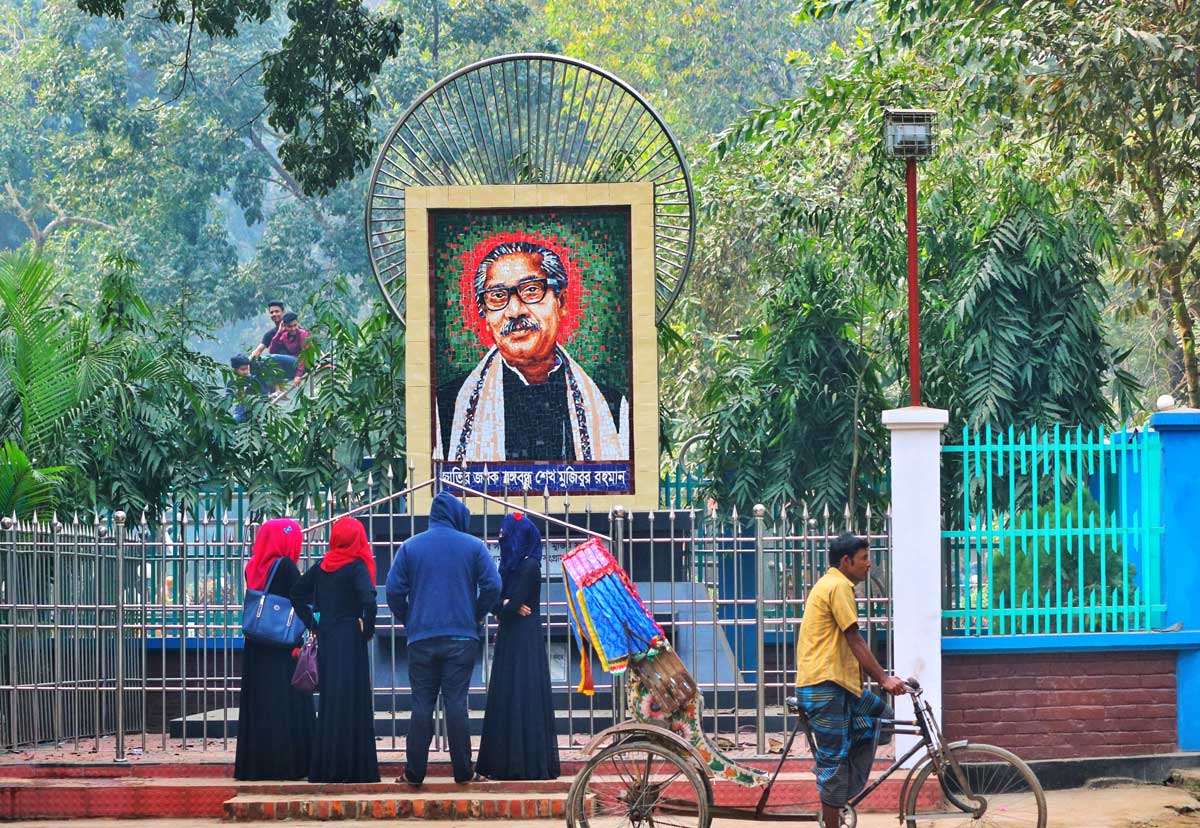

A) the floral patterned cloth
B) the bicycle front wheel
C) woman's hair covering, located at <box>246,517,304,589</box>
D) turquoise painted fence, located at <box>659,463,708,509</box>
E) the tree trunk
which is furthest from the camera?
the tree trunk

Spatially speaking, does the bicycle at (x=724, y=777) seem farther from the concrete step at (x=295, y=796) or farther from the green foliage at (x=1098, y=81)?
the green foliage at (x=1098, y=81)

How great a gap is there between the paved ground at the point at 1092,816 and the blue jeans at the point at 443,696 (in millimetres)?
331

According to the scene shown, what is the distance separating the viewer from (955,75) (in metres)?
14.6

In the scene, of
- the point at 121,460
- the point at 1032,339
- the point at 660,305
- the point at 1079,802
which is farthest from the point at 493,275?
the point at 1079,802

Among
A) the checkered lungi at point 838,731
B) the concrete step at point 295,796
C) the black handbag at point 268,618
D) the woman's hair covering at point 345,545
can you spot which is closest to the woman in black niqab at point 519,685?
the concrete step at point 295,796

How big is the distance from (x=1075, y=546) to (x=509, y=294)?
187 inches

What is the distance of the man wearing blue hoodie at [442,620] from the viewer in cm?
833

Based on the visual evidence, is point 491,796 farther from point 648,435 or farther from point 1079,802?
point 648,435

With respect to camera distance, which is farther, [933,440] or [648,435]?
[648,435]

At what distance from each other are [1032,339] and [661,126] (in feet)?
12.1

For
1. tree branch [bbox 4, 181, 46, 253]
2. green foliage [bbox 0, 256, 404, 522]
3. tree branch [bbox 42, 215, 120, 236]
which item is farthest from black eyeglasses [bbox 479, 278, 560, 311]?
tree branch [bbox 4, 181, 46, 253]

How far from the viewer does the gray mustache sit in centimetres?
1221

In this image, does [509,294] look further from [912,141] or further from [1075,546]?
[1075,546]

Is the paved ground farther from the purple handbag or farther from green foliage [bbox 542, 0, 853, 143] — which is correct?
green foliage [bbox 542, 0, 853, 143]
